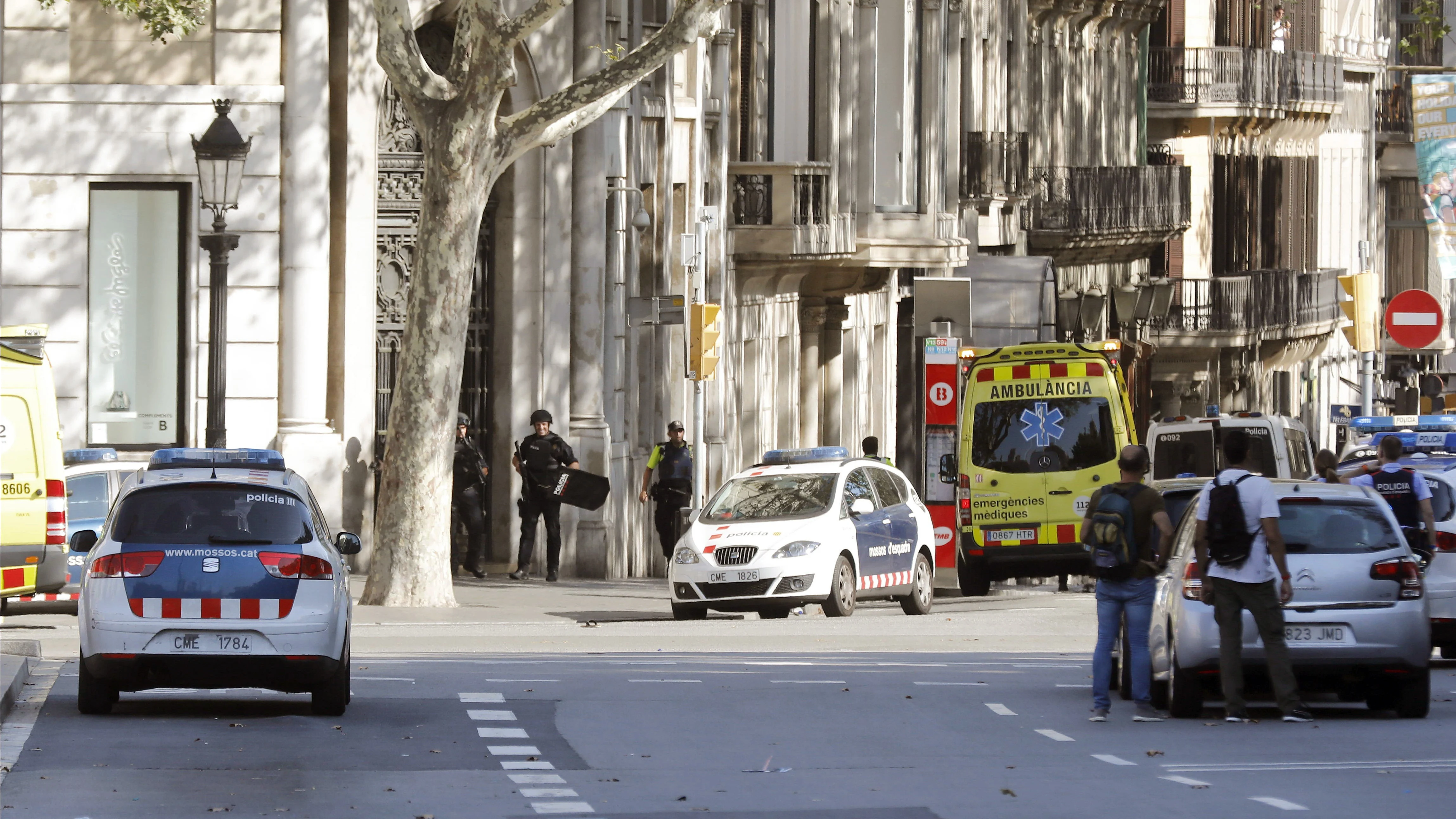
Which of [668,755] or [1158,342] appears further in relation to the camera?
[1158,342]

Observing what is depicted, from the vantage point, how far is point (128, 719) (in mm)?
15188

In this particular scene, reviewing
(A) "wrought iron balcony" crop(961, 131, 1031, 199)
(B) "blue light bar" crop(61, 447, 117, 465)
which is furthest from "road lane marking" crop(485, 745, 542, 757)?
(A) "wrought iron balcony" crop(961, 131, 1031, 199)

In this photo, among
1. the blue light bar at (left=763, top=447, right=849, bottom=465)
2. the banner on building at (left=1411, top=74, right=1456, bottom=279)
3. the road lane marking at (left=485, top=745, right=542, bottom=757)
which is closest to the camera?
the road lane marking at (left=485, top=745, right=542, bottom=757)

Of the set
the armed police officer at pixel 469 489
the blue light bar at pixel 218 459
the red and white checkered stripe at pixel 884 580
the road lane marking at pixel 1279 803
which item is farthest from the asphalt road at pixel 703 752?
the armed police officer at pixel 469 489

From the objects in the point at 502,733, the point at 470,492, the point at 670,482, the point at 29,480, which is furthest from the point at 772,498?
the point at 502,733

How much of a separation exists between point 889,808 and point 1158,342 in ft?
146

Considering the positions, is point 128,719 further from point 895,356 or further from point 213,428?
point 895,356

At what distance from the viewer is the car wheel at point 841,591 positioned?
80.7 ft

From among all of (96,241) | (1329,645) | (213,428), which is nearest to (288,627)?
(1329,645)

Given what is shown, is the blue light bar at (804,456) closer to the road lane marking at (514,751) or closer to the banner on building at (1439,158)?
the road lane marking at (514,751)

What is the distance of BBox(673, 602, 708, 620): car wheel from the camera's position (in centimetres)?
2503

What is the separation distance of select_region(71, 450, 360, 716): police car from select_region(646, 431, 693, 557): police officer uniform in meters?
15.5

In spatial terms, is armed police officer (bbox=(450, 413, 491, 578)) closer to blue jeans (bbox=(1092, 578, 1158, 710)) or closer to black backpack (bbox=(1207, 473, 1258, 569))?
blue jeans (bbox=(1092, 578, 1158, 710))

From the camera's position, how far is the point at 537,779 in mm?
12875
